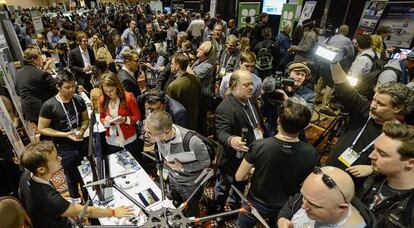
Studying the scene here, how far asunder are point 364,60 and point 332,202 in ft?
11.9

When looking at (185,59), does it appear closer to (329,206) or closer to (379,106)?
(379,106)

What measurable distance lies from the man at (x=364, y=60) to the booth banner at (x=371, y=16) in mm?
3576

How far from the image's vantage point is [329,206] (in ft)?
3.80

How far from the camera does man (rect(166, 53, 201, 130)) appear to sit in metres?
3.14

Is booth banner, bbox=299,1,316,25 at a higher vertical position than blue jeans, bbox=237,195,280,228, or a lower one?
higher

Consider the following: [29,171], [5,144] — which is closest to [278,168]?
[29,171]

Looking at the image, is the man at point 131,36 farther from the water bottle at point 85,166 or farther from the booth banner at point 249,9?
the water bottle at point 85,166

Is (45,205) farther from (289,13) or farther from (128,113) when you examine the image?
(289,13)

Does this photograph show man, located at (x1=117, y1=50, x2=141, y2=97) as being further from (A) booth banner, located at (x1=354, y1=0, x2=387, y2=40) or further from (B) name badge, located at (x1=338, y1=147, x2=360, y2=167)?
(A) booth banner, located at (x1=354, y1=0, x2=387, y2=40)

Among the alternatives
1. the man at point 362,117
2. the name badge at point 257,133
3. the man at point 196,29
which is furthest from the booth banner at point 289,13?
the name badge at point 257,133

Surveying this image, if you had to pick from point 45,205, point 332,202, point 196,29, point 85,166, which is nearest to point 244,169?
point 332,202

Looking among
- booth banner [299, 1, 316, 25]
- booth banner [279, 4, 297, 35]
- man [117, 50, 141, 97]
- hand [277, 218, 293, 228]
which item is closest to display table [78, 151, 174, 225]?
hand [277, 218, 293, 228]

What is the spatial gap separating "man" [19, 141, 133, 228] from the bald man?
54.1 inches

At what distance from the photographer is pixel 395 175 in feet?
4.78
